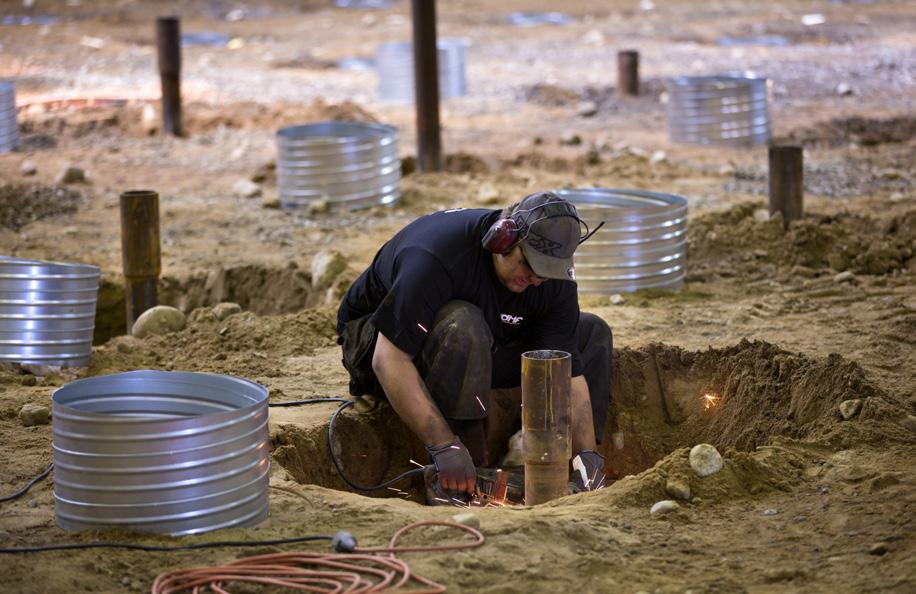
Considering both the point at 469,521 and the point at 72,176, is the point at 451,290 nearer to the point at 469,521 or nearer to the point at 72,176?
the point at 469,521

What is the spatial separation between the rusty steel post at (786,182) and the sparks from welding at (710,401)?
3.07m

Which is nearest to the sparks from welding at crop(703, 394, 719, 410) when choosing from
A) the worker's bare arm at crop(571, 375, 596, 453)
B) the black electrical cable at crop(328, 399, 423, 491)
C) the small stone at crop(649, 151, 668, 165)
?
the worker's bare arm at crop(571, 375, 596, 453)

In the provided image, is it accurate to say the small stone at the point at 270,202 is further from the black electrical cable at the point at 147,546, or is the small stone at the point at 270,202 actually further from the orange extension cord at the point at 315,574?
the orange extension cord at the point at 315,574

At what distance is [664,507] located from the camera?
178 inches

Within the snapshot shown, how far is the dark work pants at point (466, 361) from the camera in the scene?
520 centimetres

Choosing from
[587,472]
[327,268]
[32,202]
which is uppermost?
[32,202]

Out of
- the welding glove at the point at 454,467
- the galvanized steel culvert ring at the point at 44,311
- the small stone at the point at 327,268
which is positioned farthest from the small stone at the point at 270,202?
the welding glove at the point at 454,467

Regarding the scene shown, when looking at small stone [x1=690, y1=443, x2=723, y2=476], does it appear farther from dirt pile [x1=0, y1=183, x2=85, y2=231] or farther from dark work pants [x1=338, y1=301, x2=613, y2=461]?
dirt pile [x1=0, y1=183, x2=85, y2=231]

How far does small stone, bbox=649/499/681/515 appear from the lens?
452 centimetres

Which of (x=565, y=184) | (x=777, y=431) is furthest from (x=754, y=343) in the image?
(x=565, y=184)

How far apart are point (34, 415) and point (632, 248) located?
3.65 m

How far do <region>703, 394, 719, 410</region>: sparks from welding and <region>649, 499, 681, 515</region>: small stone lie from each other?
1533 millimetres

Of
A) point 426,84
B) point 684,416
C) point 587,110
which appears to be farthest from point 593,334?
point 587,110

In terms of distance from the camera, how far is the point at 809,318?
23.0 ft
